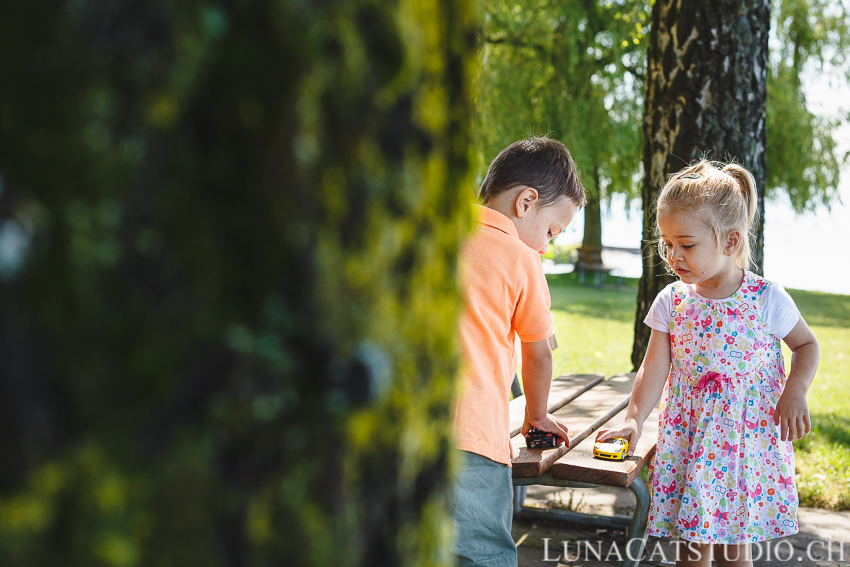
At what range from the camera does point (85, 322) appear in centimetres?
49

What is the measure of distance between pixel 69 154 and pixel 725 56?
4.33 meters

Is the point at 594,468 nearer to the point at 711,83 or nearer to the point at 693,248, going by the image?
the point at 693,248

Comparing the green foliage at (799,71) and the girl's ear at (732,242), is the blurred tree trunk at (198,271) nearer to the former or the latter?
the girl's ear at (732,242)

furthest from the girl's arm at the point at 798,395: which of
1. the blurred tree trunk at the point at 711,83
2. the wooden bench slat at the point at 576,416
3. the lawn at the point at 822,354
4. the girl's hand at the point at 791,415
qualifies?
the lawn at the point at 822,354

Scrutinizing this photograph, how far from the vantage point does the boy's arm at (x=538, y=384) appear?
251 centimetres

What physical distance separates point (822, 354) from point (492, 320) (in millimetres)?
9735

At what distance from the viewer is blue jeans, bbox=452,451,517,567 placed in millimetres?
2234

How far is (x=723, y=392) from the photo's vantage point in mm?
2941

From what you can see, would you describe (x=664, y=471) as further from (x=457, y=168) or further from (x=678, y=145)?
(x=457, y=168)

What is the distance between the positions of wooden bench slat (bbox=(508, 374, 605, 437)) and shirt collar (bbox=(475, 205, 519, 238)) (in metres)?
0.92

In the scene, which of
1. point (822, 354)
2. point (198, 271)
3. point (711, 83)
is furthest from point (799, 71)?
point (198, 271)

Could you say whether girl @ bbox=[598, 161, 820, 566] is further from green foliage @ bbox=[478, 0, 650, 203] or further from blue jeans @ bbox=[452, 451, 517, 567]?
green foliage @ bbox=[478, 0, 650, 203]

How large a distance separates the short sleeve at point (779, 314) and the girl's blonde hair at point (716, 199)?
23cm

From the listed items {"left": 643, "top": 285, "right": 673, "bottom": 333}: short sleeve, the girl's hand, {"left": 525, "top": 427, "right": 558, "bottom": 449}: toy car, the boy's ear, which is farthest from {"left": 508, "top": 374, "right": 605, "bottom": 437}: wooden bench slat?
the girl's hand
